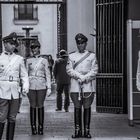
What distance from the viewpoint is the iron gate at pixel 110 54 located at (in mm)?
13766

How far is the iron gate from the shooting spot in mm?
13766

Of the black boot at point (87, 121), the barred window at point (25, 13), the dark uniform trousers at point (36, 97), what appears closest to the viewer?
the black boot at point (87, 121)

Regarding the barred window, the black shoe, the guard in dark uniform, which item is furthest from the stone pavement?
the barred window

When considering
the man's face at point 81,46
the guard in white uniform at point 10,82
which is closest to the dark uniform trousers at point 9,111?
the guard in white uniform at point 10,82

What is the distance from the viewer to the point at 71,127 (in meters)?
11.5

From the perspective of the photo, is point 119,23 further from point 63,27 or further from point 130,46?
point 63,27

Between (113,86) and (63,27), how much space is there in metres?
4.97

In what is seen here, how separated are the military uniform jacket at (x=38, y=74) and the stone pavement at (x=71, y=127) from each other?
1.02 metres

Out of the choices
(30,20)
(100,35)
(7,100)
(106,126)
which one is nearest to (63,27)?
(100,35)

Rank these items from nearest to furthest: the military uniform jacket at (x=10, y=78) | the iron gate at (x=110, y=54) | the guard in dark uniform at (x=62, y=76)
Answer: the military uniform jacket at (x=10, y=78) → the iron gate at (x=110, y=54) → the guard in dark uniform at (x=62, y=76)

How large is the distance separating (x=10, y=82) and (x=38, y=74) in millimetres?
1865

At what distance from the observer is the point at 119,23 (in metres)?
13.8

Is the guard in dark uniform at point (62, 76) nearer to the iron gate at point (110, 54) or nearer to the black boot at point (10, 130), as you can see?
the iron gate at point (110, 54)

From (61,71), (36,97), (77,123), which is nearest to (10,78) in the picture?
(36,97)
